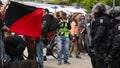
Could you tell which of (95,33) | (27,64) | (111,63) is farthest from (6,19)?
(111,63)

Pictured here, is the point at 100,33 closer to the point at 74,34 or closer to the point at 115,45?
the point at 115,45

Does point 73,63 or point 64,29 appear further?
point 73,63

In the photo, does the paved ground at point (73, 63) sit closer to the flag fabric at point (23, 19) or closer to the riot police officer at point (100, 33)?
the flag fabric at point (23, 19)

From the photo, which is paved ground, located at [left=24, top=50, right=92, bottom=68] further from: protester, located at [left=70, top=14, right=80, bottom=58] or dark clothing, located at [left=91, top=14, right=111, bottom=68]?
dark clothing, located at [left=91, top=14, right=111, bottom=68]

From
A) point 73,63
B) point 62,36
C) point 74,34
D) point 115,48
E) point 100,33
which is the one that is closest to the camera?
point 115,48

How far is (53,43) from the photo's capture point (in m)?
15.7

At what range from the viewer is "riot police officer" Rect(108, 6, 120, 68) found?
26.3 ft

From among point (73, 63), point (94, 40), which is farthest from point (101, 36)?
point (73, 63)

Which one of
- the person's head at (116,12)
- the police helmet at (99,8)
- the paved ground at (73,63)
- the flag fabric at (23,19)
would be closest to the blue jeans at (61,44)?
the paved ground at (73,63)

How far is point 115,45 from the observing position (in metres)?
8.03

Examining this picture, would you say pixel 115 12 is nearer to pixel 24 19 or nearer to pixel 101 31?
pixel 101 31

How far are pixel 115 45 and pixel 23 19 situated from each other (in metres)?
3.05

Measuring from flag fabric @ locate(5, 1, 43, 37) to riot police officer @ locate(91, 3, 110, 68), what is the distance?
2.10 m

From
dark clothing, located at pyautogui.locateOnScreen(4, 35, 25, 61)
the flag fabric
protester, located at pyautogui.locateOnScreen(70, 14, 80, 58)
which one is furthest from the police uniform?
dark clothing, located at pyautogui.locateOnScreen(4, 35, 25, 61)
